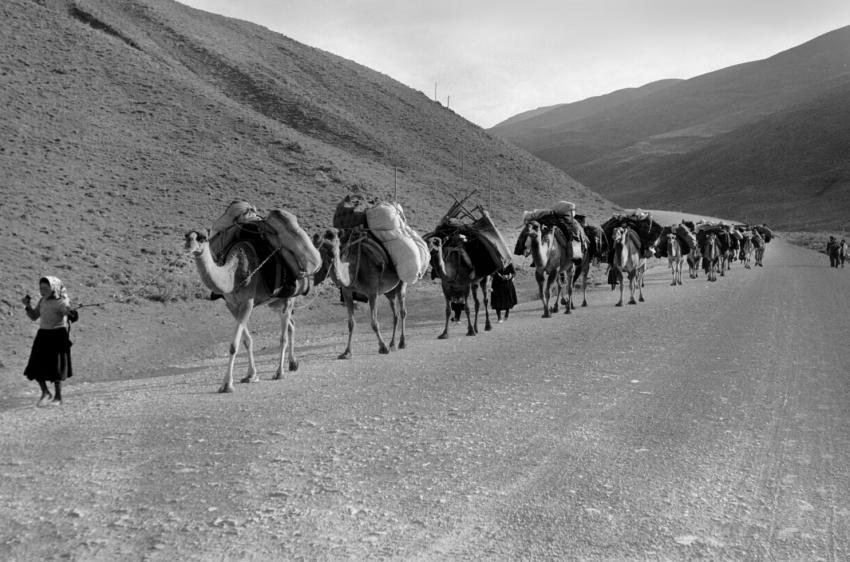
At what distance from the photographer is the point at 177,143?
4503cm

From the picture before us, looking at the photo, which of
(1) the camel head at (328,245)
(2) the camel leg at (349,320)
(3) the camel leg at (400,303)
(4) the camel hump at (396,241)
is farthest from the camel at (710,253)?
(1) the camel head at (328,245)

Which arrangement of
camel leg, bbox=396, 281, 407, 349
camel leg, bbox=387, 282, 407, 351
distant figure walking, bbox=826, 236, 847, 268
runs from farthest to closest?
1. distant figure walking, bbox=826, 236, 847, 268
2. camel leg, bbox=387, 282, 407, 351
3. camel leg, bbox=396, 281, 407, 349

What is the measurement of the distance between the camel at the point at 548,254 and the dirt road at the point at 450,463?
657cm

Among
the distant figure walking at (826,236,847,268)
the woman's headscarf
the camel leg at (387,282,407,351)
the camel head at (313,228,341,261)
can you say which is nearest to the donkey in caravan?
the distant figure walking at (826,236,847,268)

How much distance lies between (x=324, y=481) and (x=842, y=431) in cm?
567

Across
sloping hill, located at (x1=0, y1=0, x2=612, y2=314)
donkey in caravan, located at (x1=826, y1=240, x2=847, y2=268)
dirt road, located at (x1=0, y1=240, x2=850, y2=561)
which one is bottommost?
dirt road, located at (x1=0, y1=240, x2=850, y2=561)

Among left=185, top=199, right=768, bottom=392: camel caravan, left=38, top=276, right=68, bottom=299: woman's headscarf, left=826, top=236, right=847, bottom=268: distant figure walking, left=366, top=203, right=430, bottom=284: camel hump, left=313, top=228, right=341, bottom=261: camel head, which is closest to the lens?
left=38, top=276, right=68, bottom=299: woman's headscarf

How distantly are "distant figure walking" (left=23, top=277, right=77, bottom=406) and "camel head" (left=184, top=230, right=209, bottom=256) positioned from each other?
195 cm

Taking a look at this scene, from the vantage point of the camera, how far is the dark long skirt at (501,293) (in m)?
18.7

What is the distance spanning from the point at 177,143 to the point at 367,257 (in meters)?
34.6

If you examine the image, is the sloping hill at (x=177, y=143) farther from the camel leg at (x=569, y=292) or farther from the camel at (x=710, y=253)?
the camel at (x=710, y=253)

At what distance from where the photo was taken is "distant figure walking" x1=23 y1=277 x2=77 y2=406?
1003 centimetres

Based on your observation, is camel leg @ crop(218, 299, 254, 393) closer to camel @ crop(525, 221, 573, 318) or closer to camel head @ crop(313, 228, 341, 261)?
camel head @ crop(313, 228, 341, 261)

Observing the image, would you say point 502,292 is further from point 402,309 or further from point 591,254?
point 591,254
